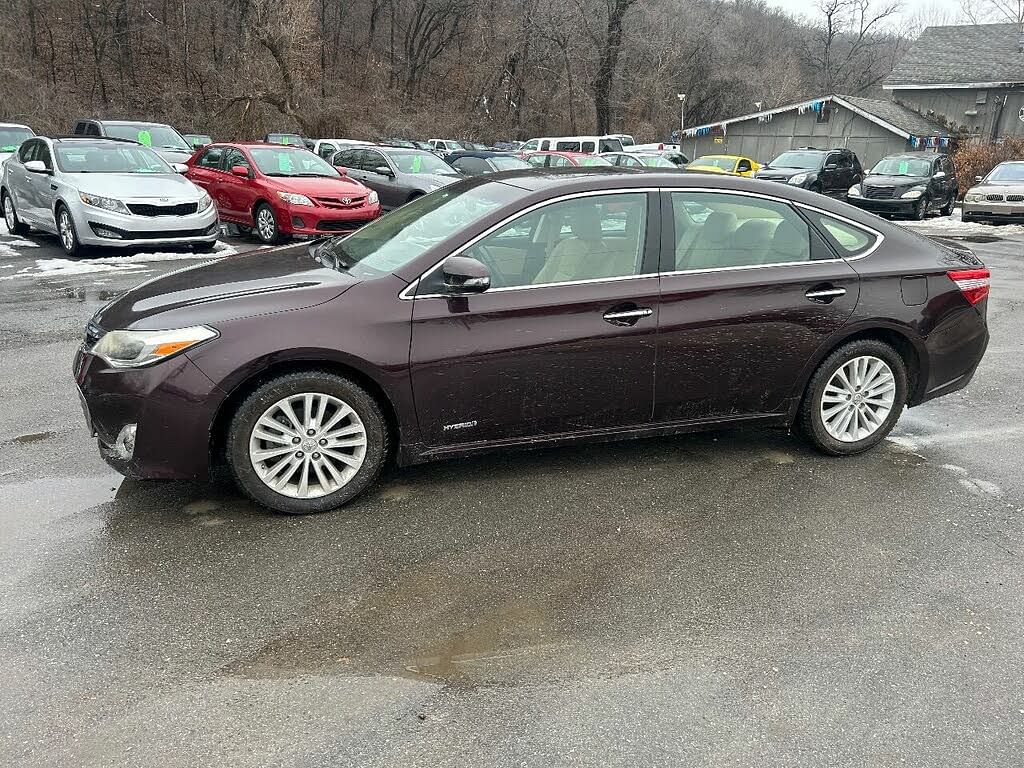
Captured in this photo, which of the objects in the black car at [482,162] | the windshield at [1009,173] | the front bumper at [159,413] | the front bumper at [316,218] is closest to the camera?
the front bumper at [159,413]

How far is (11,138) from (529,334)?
17444 millimetres

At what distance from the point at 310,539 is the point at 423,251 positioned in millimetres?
1484

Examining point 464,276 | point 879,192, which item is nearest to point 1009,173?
point 879,192

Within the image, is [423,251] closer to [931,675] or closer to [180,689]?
[180,689]

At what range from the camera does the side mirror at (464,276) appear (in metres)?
3.88

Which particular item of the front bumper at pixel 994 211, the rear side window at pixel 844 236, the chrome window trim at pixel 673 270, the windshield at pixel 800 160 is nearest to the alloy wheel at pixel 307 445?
the chrome window trim at pixel 673 270

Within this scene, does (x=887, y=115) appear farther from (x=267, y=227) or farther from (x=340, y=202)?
(x=267, y=227)

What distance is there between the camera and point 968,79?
40125mm

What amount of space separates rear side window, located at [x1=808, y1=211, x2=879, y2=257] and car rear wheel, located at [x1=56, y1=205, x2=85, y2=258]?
9869mm

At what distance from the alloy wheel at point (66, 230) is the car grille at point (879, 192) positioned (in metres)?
18.8

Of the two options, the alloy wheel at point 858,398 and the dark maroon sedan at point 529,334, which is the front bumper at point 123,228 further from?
the alloy wheel at point 858,398

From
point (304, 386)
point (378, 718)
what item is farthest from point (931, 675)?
point (304, 386)

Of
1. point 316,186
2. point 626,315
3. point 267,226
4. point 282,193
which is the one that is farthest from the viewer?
point 267,226

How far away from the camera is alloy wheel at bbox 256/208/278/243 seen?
44.0 ft
